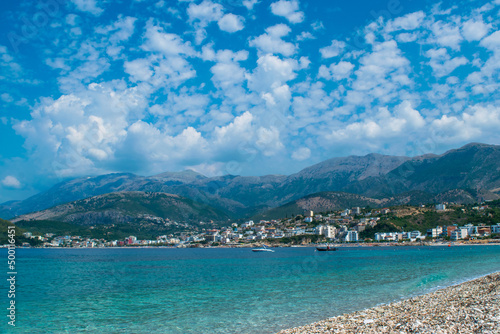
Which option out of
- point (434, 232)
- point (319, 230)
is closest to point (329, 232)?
point (319, 230)

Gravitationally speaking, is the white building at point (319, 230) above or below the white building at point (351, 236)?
above

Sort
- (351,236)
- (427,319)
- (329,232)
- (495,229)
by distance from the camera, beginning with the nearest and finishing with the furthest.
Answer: (427,319) → (495,229) → (351,236) → (329,232)

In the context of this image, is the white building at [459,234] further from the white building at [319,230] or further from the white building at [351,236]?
the white building at [319,230]

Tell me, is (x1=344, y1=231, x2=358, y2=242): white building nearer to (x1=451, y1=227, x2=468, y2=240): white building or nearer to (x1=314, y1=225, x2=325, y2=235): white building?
(x1=314, y1=225, x2=325, y2=235): white building

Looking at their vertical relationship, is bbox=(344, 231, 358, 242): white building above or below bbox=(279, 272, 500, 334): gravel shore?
below

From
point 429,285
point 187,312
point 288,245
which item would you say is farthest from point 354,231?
point 187,312

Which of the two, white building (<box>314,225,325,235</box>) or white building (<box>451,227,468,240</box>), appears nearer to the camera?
white building (<box>451,227,468,240</box>)

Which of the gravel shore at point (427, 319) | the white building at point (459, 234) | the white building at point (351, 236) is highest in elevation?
the gravel shore at point (427, 319)

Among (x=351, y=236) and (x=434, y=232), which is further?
(x=351, y=236)

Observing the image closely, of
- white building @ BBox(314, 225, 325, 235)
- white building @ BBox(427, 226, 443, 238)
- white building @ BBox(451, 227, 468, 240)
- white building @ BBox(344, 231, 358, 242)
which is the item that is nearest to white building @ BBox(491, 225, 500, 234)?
white building @ BBox(451, 227, 468, 240)

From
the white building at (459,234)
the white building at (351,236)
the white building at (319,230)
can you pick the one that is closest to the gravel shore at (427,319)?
the white building at (459,234)

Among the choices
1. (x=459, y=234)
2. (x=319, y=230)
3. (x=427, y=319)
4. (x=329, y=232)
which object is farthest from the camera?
(x=319, y=230)

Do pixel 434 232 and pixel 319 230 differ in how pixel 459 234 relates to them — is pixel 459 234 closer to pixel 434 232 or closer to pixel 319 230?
pixel 434 232

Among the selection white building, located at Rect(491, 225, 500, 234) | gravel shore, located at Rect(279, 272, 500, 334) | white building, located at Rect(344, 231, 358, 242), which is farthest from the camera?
white building, located at Rect(344, 231, 358, 242)
